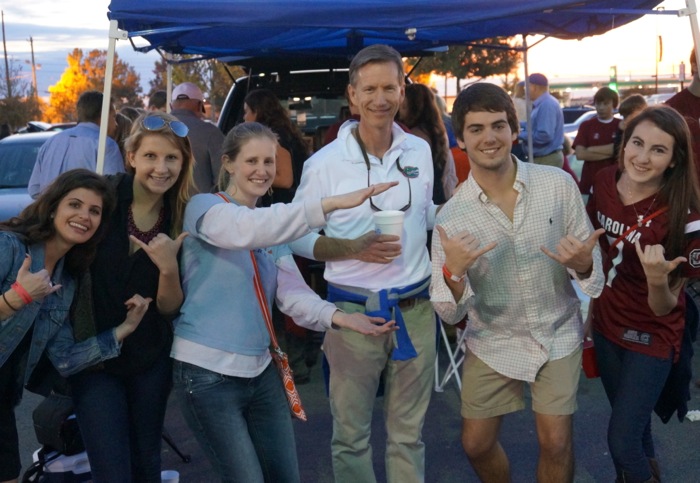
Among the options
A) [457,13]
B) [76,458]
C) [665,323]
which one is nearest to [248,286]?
[76,458]

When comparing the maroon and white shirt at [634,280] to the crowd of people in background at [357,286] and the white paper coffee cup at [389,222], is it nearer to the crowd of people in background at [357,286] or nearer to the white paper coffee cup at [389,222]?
the crowd of people in background at [357,286]

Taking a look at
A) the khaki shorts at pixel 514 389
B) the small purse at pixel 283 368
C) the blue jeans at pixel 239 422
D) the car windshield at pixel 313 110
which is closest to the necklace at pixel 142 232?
the small purse at pixel 283 368

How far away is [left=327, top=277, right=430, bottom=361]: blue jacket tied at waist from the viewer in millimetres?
3611

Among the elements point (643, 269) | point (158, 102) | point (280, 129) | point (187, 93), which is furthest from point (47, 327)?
point (158, 102)

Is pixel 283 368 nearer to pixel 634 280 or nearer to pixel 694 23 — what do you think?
Result: pixel 634 280

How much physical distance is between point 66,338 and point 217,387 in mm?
660

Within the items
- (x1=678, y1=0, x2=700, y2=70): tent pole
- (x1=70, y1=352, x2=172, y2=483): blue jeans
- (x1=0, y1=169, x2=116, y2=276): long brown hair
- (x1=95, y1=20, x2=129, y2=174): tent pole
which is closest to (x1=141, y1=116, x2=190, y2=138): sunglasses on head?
(x1=0, y1=169, x2=116, y2=276): long brown hair

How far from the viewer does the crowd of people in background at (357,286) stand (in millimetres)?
3156

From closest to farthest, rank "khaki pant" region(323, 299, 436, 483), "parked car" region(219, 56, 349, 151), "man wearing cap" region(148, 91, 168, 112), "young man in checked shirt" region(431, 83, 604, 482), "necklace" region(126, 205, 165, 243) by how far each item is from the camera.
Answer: "necklace" region(126, 205, 165, 243), "young man in checked shirt" region(431, 83, 604, 482), "khaki pant" region(323, 299, 436, 483), "parked car" region(219, 56, 349, 151), "man wearing cap" region(148, 91, 168, 112)

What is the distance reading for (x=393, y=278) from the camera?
3689mm

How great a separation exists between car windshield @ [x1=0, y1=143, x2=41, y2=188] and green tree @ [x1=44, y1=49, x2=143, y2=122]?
198 feet

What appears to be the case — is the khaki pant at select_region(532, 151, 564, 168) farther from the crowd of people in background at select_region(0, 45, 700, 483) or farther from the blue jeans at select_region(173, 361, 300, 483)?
the blue jeans at select_region(173, 361, 300, 483)

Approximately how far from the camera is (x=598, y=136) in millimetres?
9602

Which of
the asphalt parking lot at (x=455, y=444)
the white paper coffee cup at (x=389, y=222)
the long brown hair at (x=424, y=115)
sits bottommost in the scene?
the asphalt parking lot at (x=455, y=444)
